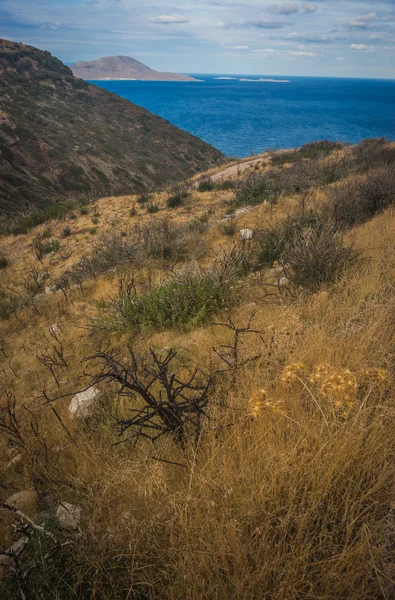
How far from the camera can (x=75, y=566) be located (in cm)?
141

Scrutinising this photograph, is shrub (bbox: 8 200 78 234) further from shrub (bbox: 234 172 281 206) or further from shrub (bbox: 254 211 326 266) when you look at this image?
shrub (bbox: 254 211 326 266)

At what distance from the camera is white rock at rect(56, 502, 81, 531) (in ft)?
5.46

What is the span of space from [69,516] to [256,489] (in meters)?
1.02

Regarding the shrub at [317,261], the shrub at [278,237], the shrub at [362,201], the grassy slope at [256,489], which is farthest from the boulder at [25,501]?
the shrub at [362,201]

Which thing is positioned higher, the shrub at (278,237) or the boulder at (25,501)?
the shrub at (278,237)

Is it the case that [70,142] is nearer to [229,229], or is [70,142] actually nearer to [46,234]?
[46,234]

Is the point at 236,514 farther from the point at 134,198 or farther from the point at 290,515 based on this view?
the point at 134,198

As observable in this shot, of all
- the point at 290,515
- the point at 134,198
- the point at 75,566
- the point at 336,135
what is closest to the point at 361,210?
the point at 290,515

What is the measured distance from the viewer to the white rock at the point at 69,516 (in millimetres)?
1665

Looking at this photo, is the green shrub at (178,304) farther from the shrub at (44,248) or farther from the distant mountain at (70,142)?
the distant mountain at (70,142)

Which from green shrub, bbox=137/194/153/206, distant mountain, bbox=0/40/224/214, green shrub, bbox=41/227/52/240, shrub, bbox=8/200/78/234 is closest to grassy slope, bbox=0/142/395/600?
green shrub, bbox=41/227/52/240

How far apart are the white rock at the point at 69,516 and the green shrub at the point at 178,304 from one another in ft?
8.27

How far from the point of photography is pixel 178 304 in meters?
4.41

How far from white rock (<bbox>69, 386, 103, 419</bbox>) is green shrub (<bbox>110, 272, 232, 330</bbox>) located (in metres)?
1.42
